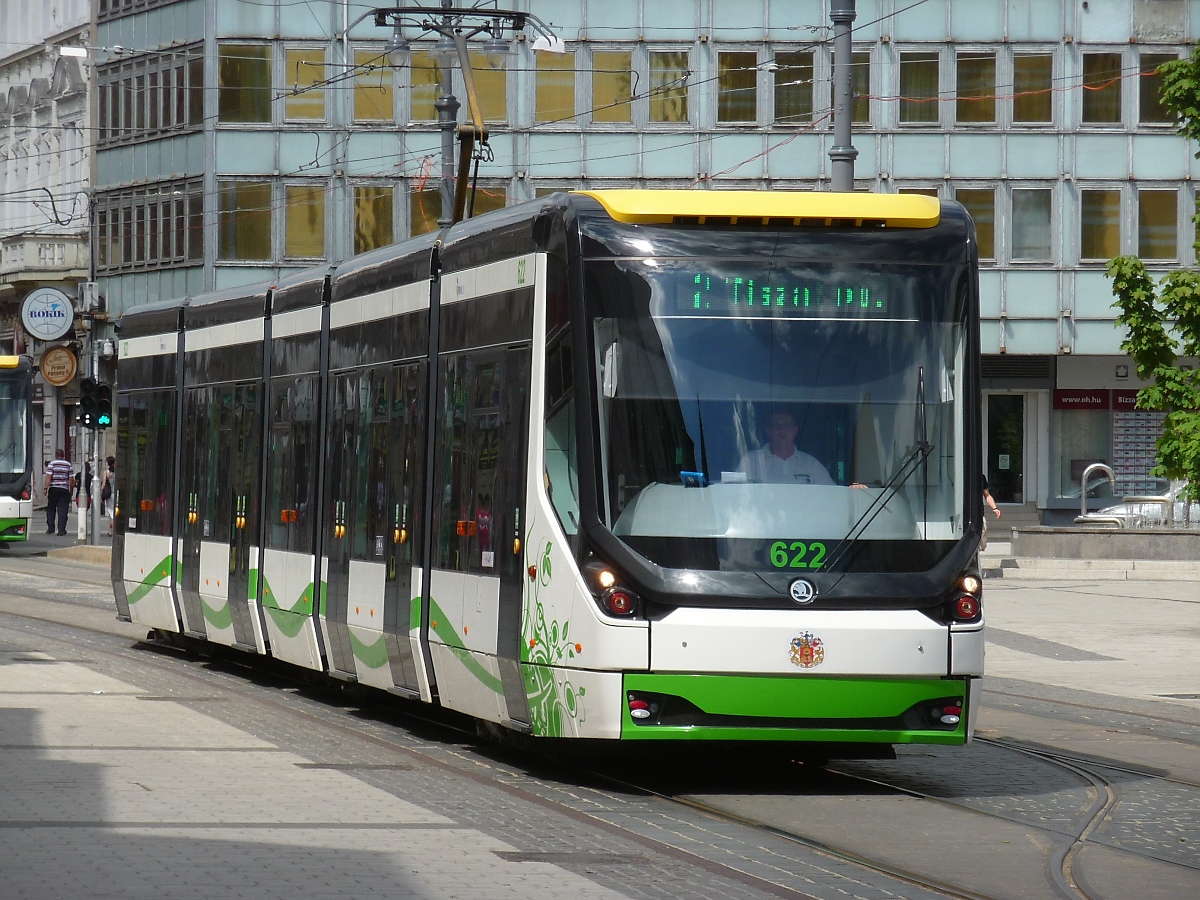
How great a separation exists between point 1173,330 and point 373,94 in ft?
91.6

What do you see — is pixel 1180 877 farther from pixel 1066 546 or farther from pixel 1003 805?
pixel 1066 546

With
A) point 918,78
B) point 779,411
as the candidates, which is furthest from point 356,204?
point 779,411

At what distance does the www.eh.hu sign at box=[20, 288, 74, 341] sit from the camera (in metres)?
46.8

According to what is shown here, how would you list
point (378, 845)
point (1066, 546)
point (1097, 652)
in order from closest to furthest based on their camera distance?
1. point (378, 845)
2. point (1097, 652)
3. point (1066, 546)

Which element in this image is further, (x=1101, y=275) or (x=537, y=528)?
(x=1101, y=275)

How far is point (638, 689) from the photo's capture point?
989cm

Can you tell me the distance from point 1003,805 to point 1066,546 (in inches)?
899

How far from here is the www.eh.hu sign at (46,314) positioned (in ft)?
153

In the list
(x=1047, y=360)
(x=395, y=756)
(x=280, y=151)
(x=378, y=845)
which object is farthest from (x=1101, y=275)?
(x=378, y=845)

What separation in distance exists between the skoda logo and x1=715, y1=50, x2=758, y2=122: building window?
121ft

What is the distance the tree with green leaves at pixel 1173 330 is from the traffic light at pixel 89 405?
66.0ft

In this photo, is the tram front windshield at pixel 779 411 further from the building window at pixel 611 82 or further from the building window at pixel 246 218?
the building window at pixel 246 218

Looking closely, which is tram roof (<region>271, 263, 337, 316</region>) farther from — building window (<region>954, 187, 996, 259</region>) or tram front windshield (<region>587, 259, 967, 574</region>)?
building window (<region>954, 187, 996, 259</region>)

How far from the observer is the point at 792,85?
4619 cm
